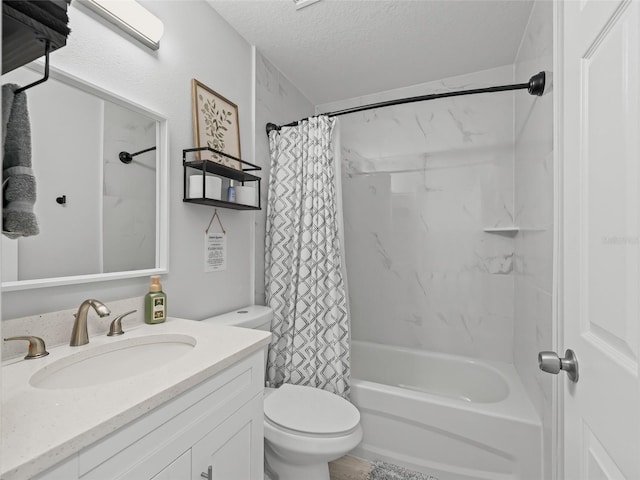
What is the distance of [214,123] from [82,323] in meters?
1.09

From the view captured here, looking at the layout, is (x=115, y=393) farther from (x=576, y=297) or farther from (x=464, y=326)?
(x=464, y=326)

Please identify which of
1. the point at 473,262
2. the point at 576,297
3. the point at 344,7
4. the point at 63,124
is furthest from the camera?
the point at 473,262

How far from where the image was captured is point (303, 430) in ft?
4.38

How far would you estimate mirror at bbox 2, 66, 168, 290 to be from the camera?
38.1 inches

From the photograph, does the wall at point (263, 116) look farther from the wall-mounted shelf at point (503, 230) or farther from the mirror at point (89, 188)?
the wall-mounted shelf at point (503, 230)

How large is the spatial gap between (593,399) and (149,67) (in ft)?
5.80

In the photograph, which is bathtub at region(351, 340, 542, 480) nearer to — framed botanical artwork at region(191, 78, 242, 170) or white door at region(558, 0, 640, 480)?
white door at region(558, 0, 640, 480)

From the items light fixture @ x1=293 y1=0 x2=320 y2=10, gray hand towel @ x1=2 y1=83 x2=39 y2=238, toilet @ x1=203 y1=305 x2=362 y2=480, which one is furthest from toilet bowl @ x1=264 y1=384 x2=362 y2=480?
light fixture @ x1=293 y1=0 x2=320 y2=10

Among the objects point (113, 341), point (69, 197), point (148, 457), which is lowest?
point (148, 457)

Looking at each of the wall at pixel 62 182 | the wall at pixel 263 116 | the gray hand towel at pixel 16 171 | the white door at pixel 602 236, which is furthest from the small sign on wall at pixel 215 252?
the white door at pixel 602 236

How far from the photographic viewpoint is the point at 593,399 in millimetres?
670

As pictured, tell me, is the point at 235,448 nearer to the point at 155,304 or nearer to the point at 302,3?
the point at 155,304

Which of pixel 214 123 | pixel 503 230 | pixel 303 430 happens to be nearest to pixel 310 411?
pixel 303 430

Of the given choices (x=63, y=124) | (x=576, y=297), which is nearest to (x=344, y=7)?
(x=63, y=124)
